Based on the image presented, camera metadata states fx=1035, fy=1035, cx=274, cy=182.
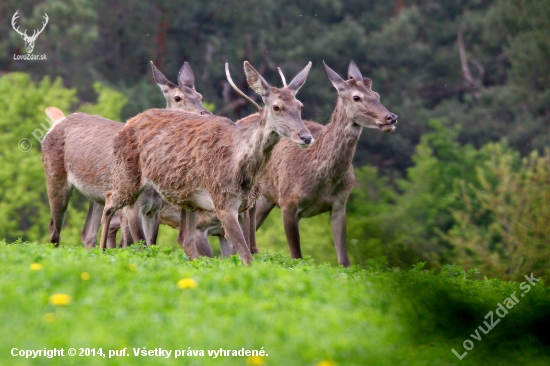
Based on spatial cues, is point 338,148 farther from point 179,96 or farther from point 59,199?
point 59,199

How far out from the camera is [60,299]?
21.9ft

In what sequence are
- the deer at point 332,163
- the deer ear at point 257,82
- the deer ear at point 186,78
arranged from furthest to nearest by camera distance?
the deer ear at point 186,78, the deer at point 332,163, the deer ear at point 257,82

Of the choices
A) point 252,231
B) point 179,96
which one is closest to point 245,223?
point 252,231

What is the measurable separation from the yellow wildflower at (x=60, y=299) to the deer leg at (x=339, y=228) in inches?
246

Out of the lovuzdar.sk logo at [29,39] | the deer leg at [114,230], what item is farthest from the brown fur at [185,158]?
the lovuzdar.sk logo at [29,39]

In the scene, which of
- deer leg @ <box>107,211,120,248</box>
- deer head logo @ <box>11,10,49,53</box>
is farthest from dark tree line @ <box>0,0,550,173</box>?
deer leg @ <box>107,211,120,248</box>

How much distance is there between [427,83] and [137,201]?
3148 cm

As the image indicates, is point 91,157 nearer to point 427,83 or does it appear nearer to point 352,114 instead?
point 352,114

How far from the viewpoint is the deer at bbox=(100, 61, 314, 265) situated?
1034 centimetres

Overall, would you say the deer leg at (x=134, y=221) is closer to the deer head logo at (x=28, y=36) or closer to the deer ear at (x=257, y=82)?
the deer ear at (x=257, y=82)

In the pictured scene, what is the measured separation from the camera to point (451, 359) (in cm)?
638

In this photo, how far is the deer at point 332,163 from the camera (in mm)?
12227

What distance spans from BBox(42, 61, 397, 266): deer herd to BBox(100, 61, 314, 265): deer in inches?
0.5

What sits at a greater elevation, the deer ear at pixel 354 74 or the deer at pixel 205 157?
the deer ear at pixel 354 74
